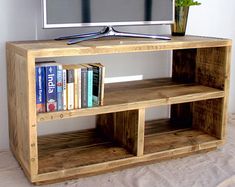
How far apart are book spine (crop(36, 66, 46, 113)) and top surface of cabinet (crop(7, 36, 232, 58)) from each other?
81 mm

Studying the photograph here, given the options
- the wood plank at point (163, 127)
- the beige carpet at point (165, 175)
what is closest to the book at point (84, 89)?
the beige carpet at point (165, 175)

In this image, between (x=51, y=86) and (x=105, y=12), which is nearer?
(x=51, y=86)

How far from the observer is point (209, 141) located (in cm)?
205

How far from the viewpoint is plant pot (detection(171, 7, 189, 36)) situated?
2080 millimetres

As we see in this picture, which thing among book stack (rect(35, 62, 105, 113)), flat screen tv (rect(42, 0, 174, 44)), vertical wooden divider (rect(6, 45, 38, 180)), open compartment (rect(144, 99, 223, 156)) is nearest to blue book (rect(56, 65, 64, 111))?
book stack (rect(35, 62, 105, 113))

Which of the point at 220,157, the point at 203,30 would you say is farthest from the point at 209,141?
the point at 203,30

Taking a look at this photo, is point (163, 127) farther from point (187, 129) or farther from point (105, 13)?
point (105, 13)

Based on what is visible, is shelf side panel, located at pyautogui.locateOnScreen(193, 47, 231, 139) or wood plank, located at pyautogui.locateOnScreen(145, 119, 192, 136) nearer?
shelf side panel, located at pyautogui.locateOnScreen(193, 47, 231, 139)

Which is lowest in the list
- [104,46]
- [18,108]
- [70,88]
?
[18,108]

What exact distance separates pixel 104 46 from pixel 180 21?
613 mm

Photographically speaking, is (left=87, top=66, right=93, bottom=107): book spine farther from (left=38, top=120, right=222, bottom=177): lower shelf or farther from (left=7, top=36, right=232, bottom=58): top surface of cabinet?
(left=38, top=120, right=222, bottom=177): lower shelf

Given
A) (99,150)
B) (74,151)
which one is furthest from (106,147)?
(74,151)

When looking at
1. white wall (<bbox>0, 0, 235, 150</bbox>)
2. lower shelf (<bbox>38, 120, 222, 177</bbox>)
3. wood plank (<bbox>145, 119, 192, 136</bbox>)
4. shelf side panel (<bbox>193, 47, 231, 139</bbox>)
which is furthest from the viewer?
wood plank (<bbox>145, 119, 192, 136</bbox>)

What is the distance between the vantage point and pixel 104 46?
5.41 ft
